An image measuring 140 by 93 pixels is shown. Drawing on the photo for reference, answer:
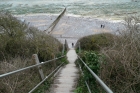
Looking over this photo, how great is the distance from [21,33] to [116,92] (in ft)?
26.8

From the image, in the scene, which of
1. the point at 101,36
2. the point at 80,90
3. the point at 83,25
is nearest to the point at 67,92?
the point at 80,90

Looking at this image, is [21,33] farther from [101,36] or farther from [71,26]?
[71,26]

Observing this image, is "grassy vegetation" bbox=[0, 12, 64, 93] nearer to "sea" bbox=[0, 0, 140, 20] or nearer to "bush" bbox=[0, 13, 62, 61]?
"bush" bbox=[0, 13, 62, 61]

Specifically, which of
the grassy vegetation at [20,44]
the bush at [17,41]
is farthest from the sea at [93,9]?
the bush at [17,41]

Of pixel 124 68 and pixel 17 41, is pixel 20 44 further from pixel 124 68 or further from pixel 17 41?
pixel 124 68

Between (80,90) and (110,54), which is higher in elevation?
(110,54)

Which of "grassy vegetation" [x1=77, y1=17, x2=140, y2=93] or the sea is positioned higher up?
the sea

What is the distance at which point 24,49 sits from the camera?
38.7 feet

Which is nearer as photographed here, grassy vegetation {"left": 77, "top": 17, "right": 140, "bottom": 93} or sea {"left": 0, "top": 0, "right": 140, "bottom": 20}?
grassy vegetation {"left": 77, "top": 17, "right": 140, "bottom": 93}

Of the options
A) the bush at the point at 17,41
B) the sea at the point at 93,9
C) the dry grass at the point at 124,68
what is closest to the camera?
the dry grass at the point at 124,68

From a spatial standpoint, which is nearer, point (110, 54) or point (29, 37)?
point (110, 54)

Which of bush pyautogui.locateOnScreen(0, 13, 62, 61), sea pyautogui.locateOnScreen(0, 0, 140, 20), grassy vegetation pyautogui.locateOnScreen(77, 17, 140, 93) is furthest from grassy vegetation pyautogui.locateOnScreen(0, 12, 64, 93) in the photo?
sea pyautogui.locateOnScreen(0, 0, 140, 20)

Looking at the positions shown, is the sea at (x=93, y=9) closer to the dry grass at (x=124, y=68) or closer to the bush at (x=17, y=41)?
the bush at (x=17, y=41)

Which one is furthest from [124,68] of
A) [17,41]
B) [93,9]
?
[93,9]
